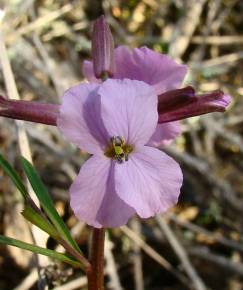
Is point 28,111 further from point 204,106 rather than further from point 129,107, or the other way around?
point 204,106

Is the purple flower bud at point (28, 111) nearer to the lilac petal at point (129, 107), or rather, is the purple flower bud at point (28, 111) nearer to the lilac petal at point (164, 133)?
the lilac petal at point (129, 107)

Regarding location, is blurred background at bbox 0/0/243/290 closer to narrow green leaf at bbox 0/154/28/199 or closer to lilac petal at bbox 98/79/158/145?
narrow green leaf at bbox 0/154/28/199

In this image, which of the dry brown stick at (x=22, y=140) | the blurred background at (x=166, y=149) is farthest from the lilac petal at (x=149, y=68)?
the blurred background at (x=166, y=149)

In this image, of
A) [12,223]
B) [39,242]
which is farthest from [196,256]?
[39,242]

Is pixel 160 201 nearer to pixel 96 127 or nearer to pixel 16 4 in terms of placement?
pixel 96 127

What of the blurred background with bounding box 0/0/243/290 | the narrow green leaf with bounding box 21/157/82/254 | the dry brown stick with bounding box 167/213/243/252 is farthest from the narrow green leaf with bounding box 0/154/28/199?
the dry brown stick with bounding box 167/213/243/252

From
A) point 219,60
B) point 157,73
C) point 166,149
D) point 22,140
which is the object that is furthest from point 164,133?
point 219,60
